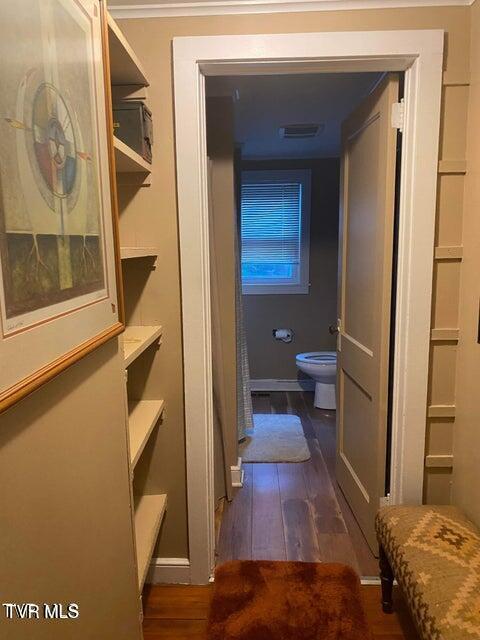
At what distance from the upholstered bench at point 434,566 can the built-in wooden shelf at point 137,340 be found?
1.11 metres

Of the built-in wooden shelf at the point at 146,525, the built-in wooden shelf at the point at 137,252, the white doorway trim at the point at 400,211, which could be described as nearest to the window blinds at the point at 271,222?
the white doorway trim at the point at 400,211

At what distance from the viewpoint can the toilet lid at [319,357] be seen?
159 inches

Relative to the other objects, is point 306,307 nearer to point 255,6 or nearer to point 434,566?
point 255,6

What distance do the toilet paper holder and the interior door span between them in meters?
1.93

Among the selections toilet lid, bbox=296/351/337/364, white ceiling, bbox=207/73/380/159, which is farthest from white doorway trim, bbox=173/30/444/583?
toilet lid, bbox=296/351/337/364

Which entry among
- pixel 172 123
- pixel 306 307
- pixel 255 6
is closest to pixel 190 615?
pixel 172 123

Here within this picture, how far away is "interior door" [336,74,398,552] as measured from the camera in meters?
1.83

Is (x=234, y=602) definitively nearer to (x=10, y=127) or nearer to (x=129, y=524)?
(x=129, y=524)

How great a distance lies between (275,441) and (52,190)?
9.39 ft

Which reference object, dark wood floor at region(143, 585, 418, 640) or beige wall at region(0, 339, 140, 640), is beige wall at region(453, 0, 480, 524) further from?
beige wall at region(0, 339, 140, 640)

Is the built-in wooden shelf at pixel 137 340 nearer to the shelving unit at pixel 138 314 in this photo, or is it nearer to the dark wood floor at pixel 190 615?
the shelving unit at pixel 138 314

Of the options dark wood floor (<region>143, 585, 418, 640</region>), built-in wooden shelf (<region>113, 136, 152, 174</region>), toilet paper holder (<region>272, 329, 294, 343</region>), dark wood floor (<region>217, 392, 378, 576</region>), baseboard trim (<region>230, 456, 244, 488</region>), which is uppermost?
built-in wooden shelf (<region>113, 136, 152, 174</region>)

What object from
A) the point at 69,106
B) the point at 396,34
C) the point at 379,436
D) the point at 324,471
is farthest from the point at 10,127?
the point at 324,471

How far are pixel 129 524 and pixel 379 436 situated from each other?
1.14 meters
